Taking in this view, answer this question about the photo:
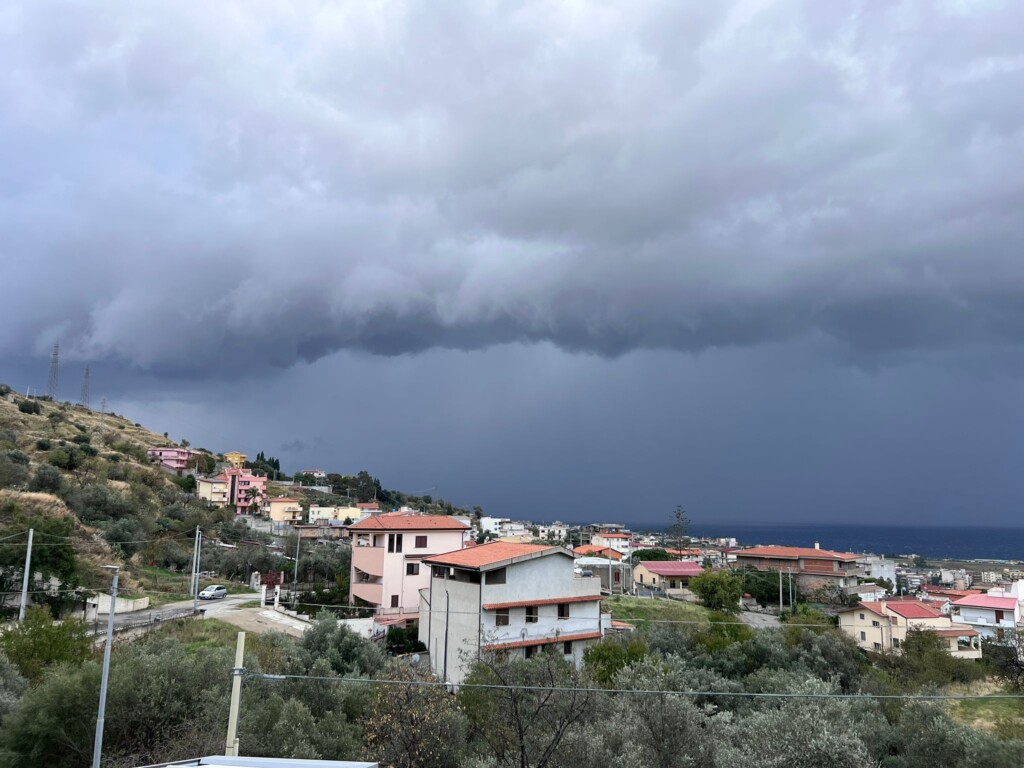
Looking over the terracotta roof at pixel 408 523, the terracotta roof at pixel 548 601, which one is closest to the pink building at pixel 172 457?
the terracotta roof at pixel 408 523

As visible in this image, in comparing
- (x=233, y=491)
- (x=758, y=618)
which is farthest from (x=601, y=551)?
(x=233, y=491)

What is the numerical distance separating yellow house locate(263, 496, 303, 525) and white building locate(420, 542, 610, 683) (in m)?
66.5

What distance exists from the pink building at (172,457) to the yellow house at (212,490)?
12569mm

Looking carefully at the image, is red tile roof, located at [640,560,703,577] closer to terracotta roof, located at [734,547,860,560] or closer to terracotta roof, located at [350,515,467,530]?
terracotta roof, located at [734,547,860,560]

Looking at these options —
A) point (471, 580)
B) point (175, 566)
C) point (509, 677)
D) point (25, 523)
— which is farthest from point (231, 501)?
point (509, 677)

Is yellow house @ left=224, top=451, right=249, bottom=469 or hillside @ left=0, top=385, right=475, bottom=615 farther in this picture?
yellow house @ left=224, top=451, right=249, bottom=469

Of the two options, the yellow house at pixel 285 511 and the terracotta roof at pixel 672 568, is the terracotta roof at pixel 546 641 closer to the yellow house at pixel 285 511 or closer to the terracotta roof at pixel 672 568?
the terracotta roof at pixel 672 568

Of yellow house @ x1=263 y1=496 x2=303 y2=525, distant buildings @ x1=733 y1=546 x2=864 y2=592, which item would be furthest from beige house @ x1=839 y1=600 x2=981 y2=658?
yellow house @ x1=263 y1=496 x2=303 y2=525

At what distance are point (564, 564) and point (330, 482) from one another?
410ft

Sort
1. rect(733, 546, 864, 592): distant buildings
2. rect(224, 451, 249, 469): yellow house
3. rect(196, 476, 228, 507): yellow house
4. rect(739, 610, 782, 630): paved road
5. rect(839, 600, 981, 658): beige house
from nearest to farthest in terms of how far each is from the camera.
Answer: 1. rect(839, 600, 981, 658): beige house
2. rect(739, 610, 782, 630): paved road
3. rect(733, 546, 864, 592): distant buildings
4. rect(196, 476, 228, 507): yellow house
5. rect(224, 451, 249, 469): yellow house

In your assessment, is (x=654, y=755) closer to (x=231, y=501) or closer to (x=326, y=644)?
(x=326, y=644)

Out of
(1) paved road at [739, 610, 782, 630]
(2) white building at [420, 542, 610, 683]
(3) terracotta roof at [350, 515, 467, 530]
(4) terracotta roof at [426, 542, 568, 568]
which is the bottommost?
(1) paved road at [739, 610, 782, 630]

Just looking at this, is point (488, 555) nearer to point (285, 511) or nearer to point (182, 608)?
point (182, 608)

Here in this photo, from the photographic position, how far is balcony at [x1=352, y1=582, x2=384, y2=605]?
43.3 m
